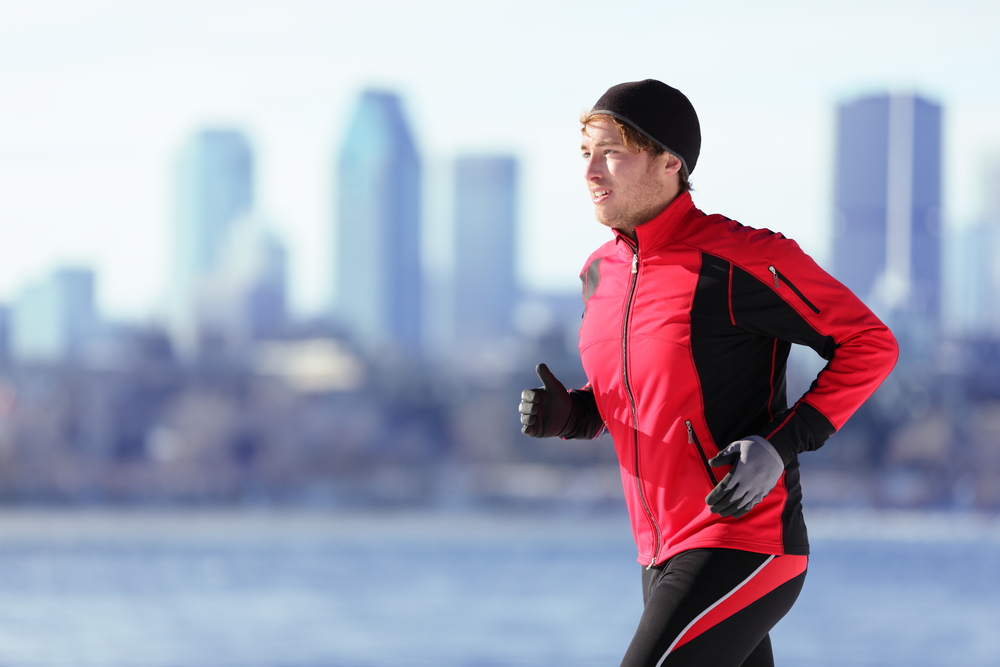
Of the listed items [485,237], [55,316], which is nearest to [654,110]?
[55,316]

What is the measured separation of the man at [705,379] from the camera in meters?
2.54

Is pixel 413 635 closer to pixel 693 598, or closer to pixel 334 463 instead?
pixel 693 598

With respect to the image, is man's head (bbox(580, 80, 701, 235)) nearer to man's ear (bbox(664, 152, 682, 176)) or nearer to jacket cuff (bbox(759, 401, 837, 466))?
man's ear (bbox(664, 152, 682, 176))

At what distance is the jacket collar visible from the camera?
2.70 metres

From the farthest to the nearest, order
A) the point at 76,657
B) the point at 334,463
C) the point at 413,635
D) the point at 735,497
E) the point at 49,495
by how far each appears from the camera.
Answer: the point at 334,463
the point at 49,495
the point at 413,635
the point at 76,657
the point at 735,497

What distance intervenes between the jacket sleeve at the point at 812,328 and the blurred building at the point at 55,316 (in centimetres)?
9931

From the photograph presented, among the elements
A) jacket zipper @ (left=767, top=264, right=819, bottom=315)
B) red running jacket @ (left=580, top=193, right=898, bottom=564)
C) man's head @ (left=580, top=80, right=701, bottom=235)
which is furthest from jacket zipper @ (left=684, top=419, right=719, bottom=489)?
man's head @ (left=580, top=80, right=701, bottom=235)

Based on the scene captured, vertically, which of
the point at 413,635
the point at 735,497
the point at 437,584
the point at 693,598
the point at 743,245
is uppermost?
the point at 743,245

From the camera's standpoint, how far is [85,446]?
78.9 metres

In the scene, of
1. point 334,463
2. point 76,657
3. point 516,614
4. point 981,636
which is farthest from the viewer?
point 334,463

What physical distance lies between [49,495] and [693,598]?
6694cm

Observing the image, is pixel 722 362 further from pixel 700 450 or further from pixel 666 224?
pixel 666 224

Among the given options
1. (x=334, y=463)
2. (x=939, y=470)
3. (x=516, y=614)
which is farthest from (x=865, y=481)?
(x=516, y=614)

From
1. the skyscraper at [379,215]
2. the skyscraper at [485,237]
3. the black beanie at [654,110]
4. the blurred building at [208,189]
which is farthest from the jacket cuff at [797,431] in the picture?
the blurred building at [208,189]
